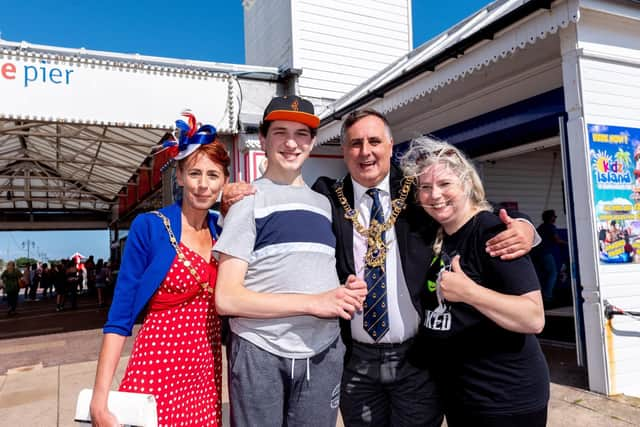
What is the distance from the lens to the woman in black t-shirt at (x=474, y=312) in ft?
5.15

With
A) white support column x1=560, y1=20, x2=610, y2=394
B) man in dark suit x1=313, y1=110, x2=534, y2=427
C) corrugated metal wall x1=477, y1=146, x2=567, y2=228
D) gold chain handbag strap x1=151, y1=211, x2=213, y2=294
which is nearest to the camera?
gold chain handbag strap x1=151, y1=211, x2=213, y2=294

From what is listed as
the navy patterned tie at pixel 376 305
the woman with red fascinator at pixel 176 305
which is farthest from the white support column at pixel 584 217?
the woman with red fascinator at pixel 176 305

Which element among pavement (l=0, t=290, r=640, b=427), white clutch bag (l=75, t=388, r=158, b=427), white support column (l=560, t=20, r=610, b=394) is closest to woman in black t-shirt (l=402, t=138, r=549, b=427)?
white clutch bag (l=75, t=388, r=158, b=427)

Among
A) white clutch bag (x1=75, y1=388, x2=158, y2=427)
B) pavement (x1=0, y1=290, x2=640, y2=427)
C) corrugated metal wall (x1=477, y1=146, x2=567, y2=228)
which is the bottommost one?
pavement (x1=0, y1=290, x2=640, y2=427)

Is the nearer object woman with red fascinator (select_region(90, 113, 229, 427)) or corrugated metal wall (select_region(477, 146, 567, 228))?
woman with red fascinator (select_region(90, 113, 229, 427))

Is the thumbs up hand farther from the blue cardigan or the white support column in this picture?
the white support column

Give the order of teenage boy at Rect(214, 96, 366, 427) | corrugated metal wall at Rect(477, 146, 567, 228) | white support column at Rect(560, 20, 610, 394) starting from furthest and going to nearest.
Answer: corrugated metal wall at Rect(477, 146, 567, 228), white support column at Rect(560, 20, 610, 394), teenage boy at Rect(214, 96, 366, 427)

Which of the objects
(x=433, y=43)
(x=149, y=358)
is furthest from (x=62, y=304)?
(x=149, y=358)

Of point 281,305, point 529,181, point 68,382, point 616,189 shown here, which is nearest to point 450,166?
point 281,305

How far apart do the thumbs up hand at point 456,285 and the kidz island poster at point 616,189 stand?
2.99 metres

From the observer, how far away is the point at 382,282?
6.20 feet

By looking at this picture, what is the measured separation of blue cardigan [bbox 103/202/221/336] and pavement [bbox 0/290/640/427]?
2608mm

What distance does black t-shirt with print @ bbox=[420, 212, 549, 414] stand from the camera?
159 cm

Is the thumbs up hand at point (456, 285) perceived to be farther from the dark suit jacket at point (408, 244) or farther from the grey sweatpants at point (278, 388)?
the grey sweatpants at point (278, 388)
